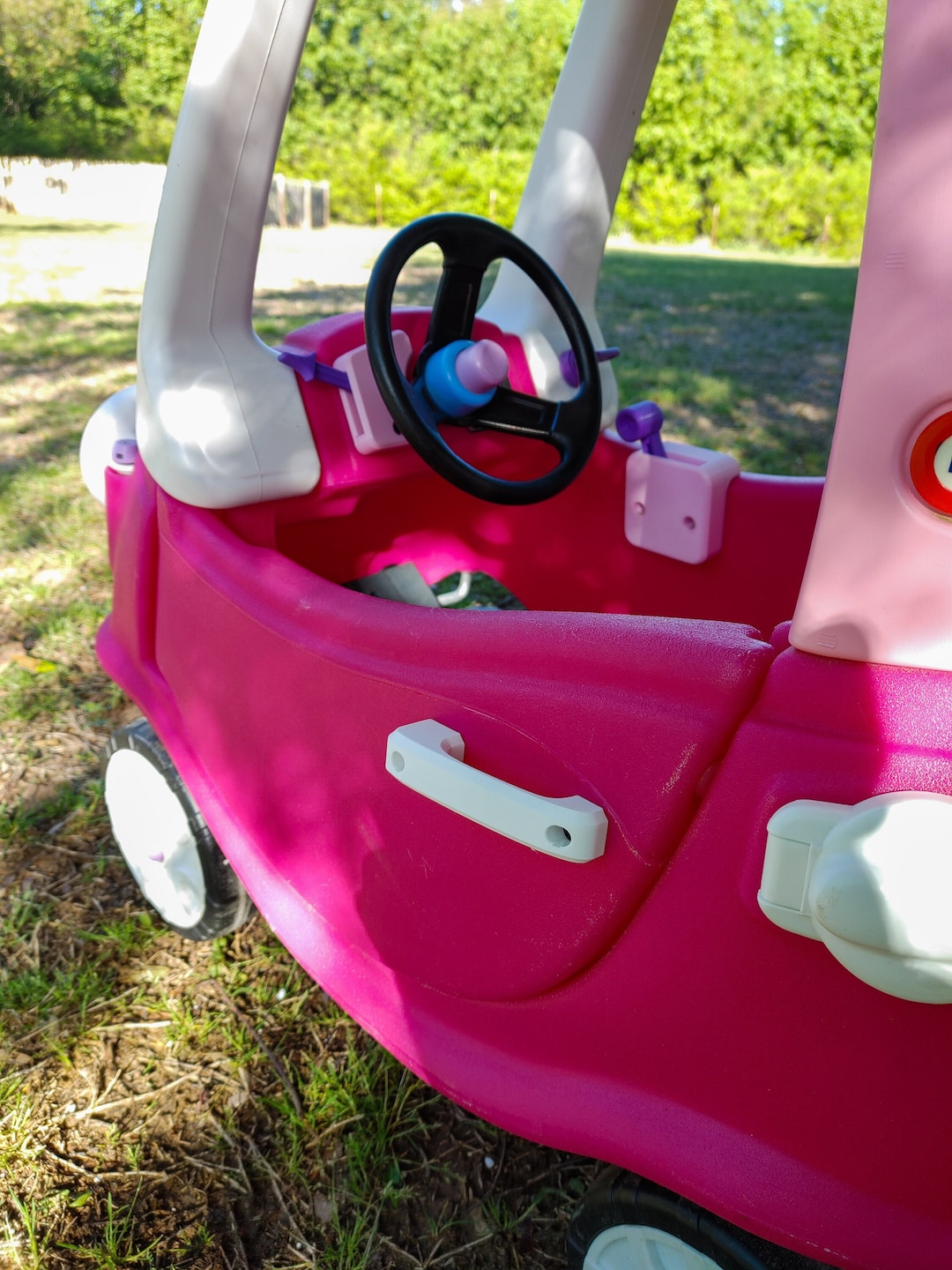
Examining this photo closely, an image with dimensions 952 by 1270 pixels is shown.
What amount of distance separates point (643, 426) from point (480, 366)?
0.38 meters

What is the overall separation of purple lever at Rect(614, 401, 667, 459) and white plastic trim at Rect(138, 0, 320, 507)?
541mm

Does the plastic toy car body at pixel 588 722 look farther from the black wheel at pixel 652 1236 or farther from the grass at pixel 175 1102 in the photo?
the grass at pixel 175 1102

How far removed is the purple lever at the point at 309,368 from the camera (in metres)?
1.34

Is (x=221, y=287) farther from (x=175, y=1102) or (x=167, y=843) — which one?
(x=175, y=1102)

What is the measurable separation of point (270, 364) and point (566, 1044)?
3.10 feet

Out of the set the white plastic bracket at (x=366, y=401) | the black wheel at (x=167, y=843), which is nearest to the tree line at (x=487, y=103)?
the white plastic bracket at (x=366, y=401)

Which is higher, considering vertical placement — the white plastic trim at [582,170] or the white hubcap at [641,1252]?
the white plastic trim at [582,170]

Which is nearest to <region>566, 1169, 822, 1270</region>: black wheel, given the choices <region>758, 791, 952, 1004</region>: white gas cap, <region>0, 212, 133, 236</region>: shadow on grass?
<region>758, 791, 952, 1004</region>: white gas cap

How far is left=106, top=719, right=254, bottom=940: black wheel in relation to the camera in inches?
52.3

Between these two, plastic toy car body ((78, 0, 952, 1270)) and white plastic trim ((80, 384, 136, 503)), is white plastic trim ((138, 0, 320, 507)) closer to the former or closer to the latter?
plastic toy car body ((78, 0, 952, 1270))

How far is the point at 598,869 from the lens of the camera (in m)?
0.80

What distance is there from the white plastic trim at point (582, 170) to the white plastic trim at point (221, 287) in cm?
53

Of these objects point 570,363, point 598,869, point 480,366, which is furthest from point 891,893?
point 570,363

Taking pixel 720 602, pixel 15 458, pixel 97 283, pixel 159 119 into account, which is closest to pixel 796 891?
pixel 720 602
